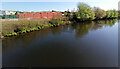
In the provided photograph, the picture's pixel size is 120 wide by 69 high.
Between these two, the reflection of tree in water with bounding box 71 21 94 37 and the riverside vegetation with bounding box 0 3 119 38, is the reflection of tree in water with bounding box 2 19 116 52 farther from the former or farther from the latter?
the riverside vegetation with bounding box 0 3 119 38

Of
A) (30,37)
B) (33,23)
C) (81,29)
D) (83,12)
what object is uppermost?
(83,12)

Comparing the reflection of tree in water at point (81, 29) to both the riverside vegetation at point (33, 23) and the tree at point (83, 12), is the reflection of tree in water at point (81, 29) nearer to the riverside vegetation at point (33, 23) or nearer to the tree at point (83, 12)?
the riverside vegetation at point (33, 23)

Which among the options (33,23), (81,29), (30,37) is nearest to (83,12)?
(81,29)

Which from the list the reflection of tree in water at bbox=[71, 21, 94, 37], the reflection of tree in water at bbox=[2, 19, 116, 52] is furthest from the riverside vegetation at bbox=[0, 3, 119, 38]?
the reflection of tree in water at bbox=[71, 21, 94, 37]

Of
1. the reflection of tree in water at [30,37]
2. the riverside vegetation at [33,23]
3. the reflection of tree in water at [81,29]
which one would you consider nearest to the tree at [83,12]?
the riverside vegetation at [33,23]

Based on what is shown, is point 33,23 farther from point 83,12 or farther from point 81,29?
point 83,12

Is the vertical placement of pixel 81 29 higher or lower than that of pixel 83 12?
lower

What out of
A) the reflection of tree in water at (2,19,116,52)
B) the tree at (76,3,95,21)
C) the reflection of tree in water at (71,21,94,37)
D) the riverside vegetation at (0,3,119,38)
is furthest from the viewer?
the tree at (76,3,95,21)

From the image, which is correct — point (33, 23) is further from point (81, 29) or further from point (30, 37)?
point (81, 29)

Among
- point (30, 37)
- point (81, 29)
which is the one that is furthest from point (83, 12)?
point (30, 37)

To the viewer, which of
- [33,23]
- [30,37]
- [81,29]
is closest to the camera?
[30,37]

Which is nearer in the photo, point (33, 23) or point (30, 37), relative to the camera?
point (30, 37)

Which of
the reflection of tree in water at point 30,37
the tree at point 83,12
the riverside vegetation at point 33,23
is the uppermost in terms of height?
the tree at point 83,12

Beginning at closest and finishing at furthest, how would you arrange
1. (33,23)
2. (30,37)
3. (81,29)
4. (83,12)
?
(30,37), (33,23), (81,29), (83,12)
